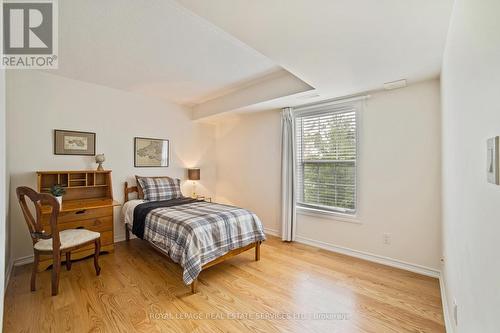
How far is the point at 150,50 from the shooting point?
2.42 m

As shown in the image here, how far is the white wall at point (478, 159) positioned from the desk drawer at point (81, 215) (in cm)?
366

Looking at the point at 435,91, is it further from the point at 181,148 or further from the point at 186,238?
the point at 181,148

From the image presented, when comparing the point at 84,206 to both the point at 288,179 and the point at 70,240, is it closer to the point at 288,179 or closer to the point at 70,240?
the point at 70,240

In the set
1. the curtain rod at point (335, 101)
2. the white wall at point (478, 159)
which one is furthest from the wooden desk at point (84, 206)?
the white wall at point (478, 159)

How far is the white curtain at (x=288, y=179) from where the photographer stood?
3670mm

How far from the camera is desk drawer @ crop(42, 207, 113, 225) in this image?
268cm

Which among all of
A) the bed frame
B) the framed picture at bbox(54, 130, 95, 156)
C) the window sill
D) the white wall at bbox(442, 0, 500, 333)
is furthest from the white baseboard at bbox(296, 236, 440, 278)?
the framed picture at bbox(54, 130, 95, 156)

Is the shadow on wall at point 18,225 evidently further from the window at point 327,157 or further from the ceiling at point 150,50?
the window at point 327,157

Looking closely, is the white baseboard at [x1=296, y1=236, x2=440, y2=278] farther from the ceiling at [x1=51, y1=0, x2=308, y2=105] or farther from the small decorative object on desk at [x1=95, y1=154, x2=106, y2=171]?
the small decorative object on desk at [x1=95, y1=154, x2=106, y2=171]

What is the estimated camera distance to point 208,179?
16.4 ft

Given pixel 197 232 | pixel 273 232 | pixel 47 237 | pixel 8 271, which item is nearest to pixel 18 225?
pixel 8 271

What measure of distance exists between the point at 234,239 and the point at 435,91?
284cm

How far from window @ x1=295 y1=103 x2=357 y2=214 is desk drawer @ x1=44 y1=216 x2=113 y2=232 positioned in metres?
2.90

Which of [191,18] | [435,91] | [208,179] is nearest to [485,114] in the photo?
[191,18]
